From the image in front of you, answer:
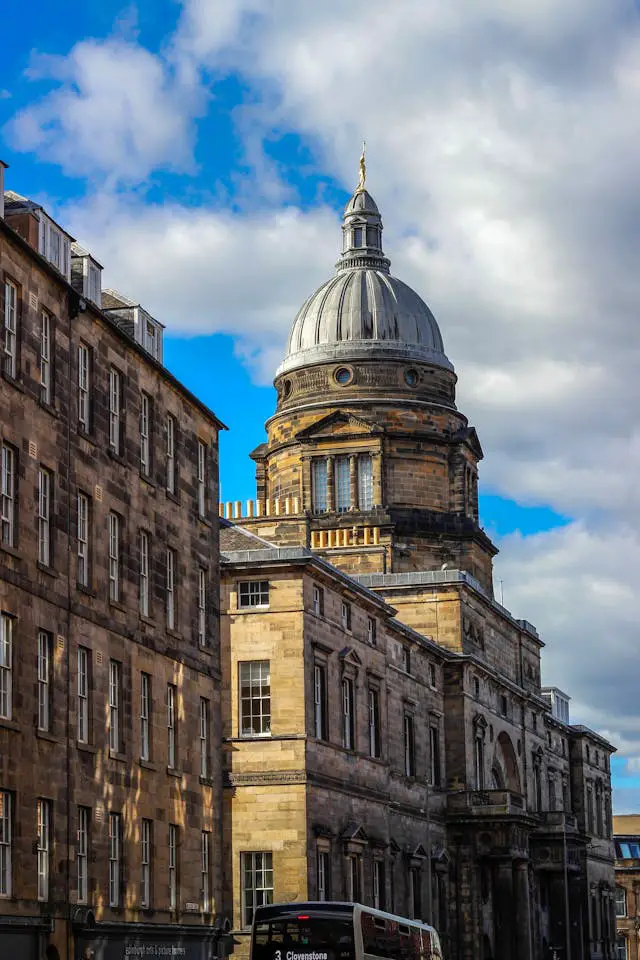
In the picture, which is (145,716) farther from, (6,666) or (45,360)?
(45,360)

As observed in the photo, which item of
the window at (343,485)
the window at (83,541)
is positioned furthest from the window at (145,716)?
the window at (343,485)

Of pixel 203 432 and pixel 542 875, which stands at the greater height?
pixel 203 432

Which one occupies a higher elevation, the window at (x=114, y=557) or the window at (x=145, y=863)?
the window at (x=114, y=557)

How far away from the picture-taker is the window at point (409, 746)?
258 ft

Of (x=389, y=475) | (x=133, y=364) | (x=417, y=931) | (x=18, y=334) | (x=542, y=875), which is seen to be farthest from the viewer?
(x=542, y=875)

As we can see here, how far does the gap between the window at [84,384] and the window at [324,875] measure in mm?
24641

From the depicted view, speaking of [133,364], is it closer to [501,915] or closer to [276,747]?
[276,747]

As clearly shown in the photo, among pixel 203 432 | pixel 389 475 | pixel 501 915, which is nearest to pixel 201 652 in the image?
pixel 203 432

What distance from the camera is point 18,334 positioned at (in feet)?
135

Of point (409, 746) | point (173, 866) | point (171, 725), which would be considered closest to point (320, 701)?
point (409, 746)

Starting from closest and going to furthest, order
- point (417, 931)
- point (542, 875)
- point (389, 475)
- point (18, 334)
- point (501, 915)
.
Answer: point (18, 334) < point (417, 931) < point (501, 915) < point (389, 475) < point (542, 875)

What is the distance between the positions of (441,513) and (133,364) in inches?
2004

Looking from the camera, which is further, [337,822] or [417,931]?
[337,822]

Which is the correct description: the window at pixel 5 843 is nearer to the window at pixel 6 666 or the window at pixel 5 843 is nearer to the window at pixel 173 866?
the window at pixel 6 666
